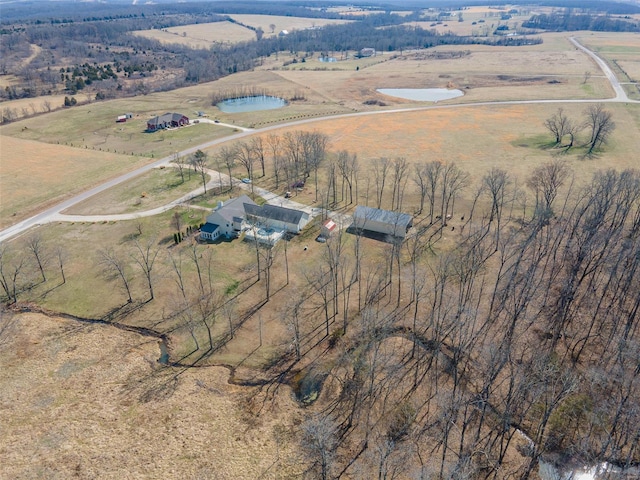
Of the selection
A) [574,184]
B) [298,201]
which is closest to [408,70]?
[574,184]

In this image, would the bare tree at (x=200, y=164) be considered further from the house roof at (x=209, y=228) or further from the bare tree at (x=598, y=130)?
the bare tree at (x=598, y=130)

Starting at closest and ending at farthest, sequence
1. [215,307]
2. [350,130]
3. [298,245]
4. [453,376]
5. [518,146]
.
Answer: [453,376] < [215,307] < [298,245] < [518,146] < [350,130]

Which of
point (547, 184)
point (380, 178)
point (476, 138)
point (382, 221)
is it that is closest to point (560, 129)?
point (476, 138)

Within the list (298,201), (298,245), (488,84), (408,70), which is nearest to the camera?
(298,245)

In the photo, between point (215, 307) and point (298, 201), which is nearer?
point (215, 307)

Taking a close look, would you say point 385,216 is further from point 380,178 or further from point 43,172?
point 43,172

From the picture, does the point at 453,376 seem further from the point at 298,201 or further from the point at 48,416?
the point at 298,201

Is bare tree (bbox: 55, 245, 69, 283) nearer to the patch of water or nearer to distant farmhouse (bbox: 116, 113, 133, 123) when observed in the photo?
the patch of water
